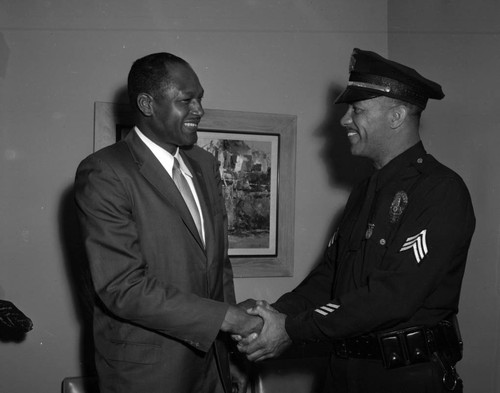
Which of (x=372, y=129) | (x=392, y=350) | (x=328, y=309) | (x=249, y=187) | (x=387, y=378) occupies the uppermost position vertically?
(x=372, y=129)

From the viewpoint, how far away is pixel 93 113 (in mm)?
3314

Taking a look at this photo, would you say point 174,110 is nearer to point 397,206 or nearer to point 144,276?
point 144,276

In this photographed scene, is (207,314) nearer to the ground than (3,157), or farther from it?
nearer to the ground

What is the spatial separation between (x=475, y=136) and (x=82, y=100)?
7.22 ft

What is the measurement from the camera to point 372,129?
2.46m

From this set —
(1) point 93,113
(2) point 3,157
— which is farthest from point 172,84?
(2) point 3,157

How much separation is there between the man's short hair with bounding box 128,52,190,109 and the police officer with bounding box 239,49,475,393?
81 centimetres

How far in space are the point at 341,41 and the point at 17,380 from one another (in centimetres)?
294

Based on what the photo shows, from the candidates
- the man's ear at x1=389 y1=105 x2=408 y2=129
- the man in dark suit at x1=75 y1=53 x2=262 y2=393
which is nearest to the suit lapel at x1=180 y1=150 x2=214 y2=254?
the man in dark suit at x1=75 y1=53 x2=262 y2=393

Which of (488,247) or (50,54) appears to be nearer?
(488,247)

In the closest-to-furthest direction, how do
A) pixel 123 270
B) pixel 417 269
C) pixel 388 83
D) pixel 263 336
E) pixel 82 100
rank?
pixel 123 270
pixel 417 269
pixel 388 83
pixel 263 336
pixel 82 100

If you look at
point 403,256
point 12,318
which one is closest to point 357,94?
point 403,256

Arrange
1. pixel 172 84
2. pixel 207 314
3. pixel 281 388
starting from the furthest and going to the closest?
pixel 281 388 < pixel 172 84 < pixel 207 314

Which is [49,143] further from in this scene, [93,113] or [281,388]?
[281,388]
